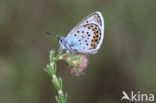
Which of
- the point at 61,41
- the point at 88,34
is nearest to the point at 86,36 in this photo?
the point at 88,34

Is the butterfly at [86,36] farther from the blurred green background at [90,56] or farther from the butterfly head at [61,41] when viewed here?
the blurred green background at [90,56]

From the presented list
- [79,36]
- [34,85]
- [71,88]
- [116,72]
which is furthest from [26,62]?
[79,36]

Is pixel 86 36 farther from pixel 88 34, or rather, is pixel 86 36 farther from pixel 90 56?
pixel 90 56

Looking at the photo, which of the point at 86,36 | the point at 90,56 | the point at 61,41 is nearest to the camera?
the point at 61,41

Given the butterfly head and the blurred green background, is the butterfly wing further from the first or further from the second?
the blurred green background

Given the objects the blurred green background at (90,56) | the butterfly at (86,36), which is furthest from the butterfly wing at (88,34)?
the blurred green background at (90,56)

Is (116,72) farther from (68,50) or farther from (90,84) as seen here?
(68,50)

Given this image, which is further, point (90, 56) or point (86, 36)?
point (90, 56)
